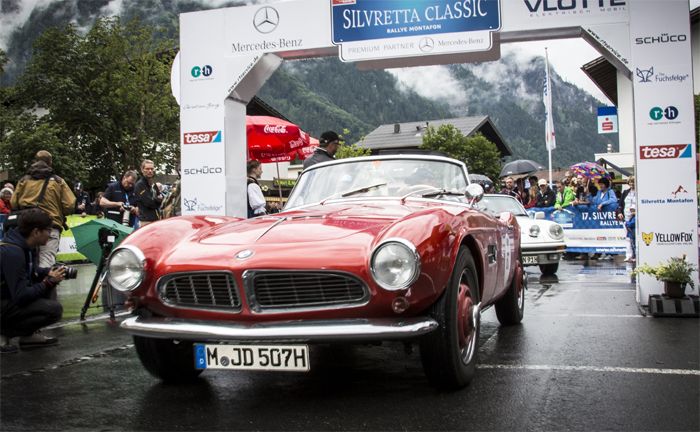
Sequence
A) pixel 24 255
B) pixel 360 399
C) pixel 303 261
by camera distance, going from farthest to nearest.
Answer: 1. pixel 24 255
2. pixel 360 399
3. pixel 303 261

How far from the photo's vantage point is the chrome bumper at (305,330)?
129 inches

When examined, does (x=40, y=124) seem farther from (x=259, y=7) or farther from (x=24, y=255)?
(x=24, y=255)

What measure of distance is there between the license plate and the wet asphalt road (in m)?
0.27

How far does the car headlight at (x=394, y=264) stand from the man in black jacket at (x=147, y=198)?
18.2ft

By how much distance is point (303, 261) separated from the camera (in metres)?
3.45

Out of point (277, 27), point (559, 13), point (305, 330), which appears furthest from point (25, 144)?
point (305, 330)

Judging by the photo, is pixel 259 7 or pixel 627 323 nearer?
pixel 627 323

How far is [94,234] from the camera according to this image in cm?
752

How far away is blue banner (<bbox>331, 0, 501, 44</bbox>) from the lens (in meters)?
7.79

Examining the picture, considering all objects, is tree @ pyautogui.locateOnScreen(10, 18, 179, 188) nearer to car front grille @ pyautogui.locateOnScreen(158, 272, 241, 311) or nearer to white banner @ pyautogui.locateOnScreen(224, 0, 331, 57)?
white banner @ pyautogui.locateOnScreen(224, 0, 331, 57)

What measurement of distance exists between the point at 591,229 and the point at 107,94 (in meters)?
27.6

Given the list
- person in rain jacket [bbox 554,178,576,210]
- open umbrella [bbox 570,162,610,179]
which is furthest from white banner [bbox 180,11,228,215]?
open umbrella [bbox 570,162,610,179]

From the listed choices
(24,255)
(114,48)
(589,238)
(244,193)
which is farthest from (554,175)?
(24,255)

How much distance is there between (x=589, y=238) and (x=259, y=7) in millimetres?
9339
